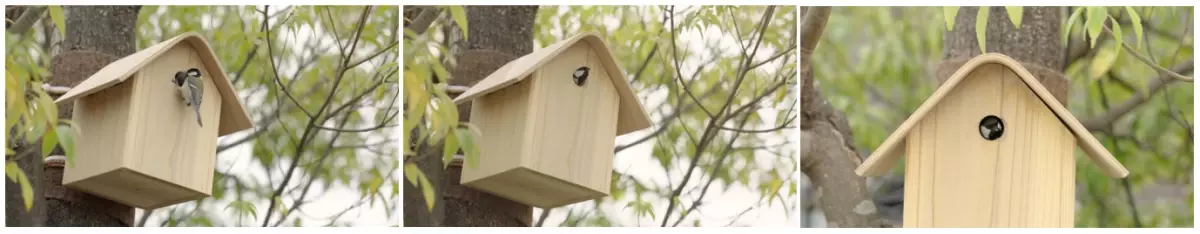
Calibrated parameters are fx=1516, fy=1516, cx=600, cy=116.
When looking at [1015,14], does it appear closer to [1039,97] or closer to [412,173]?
[1039,97]

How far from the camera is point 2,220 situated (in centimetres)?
263

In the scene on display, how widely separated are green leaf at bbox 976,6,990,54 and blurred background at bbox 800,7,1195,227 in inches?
2.7

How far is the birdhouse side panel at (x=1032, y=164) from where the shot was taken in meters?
2.31

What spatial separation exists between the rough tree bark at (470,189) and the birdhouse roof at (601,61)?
46 mm

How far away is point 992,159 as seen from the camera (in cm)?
231

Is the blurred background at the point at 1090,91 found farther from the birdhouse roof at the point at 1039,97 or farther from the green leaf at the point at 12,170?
the green leaf at the point at 12,170

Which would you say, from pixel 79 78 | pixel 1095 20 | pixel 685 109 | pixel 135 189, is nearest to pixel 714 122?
pixel 685 109

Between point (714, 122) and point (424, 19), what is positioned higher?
point (424, 19)

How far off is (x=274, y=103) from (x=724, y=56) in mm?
818

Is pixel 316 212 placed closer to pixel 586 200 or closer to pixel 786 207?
pixel 586 200

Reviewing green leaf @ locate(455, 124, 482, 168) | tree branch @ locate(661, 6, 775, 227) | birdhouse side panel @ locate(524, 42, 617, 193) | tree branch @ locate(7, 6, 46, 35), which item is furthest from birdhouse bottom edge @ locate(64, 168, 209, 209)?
tree branch @ locate(661, 6, 775, 227)

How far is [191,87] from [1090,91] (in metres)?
1.59

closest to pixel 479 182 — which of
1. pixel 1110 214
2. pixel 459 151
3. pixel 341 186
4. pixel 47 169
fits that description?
pixel 459 151

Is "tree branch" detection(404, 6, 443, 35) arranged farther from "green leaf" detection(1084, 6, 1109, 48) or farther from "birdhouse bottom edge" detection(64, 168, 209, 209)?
"green leaf" detection(1084, 6, 1109, 48)
